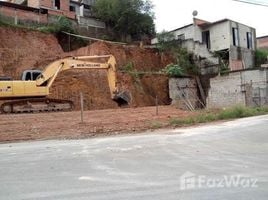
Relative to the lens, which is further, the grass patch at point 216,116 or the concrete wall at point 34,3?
the concrete wall at point 34,3

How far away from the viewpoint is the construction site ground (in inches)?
757

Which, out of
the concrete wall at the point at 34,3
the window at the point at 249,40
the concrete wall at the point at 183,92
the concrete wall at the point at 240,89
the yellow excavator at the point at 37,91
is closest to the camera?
the yellow excavator at the point at 37,91

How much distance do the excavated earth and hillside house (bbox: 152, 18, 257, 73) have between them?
453cm

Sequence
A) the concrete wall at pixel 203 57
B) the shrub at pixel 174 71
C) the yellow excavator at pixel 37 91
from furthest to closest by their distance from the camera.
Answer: the concrete wall at pixel 203 57, the shrub at pixel 174 71, the yellow excavator at pixel 37 91

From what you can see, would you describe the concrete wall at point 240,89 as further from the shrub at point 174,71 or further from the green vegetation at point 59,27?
the green vegetation at point 59,27

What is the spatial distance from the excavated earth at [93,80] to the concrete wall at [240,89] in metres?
5.08

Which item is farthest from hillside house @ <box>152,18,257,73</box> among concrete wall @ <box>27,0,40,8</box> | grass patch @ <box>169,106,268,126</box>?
grass patch @ <box>169,106,268,126</box>

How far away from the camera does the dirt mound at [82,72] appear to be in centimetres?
3753

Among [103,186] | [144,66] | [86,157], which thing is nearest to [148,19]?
[144,66]

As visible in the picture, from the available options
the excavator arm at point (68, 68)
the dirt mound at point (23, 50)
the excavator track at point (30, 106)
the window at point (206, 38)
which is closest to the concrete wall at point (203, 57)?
the window at point (206, 38)

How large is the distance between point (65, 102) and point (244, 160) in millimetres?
21458

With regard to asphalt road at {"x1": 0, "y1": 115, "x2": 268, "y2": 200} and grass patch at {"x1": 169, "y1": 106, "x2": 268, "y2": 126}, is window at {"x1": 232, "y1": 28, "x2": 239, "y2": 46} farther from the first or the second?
asphalt road at {"x1": 0, "y1": 115, "x2": 268, "y2": 200}

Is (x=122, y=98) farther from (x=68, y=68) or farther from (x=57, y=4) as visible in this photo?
(x=57, y=4)

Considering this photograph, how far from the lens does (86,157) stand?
1202 cm
